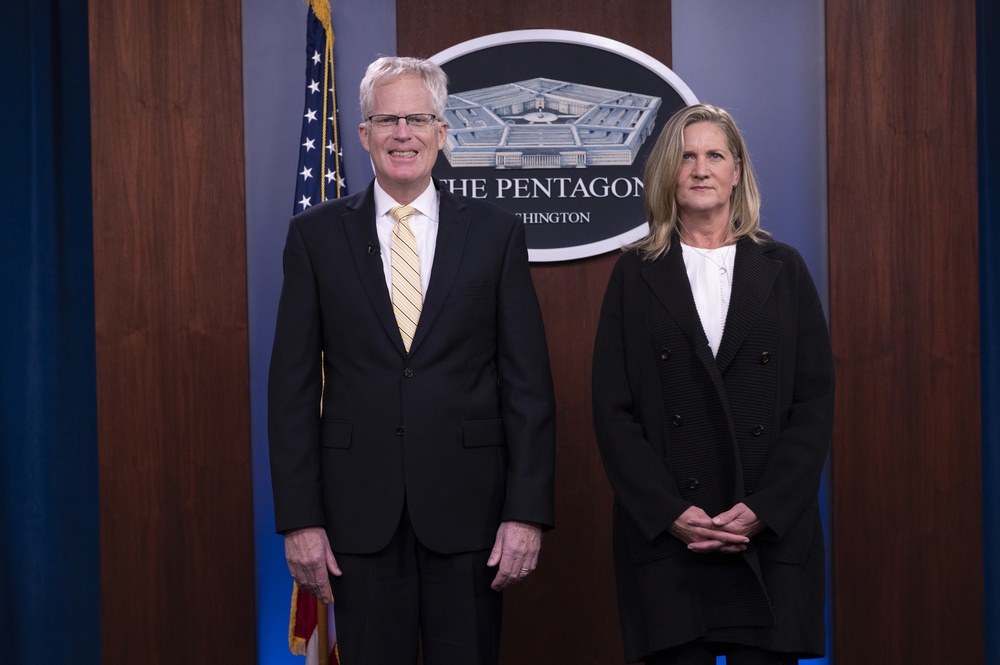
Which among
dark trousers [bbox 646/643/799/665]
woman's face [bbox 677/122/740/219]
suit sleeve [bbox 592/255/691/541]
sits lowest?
dark trousers [bbox 646/643/799/665]

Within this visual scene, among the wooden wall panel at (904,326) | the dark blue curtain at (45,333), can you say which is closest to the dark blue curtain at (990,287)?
the wooden wall panel at (904,326)

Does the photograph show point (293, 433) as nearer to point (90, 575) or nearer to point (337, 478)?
point (337, 478)

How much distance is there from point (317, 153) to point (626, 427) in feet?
4.69

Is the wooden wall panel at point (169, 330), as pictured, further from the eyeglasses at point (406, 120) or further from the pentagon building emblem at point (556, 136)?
the eyeglasses at point (406, 120)

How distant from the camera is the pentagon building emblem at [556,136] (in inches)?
117

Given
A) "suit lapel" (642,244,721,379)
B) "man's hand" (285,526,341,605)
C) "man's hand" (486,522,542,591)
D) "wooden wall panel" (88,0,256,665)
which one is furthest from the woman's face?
"wooden wall panel" (88,0,256,665)

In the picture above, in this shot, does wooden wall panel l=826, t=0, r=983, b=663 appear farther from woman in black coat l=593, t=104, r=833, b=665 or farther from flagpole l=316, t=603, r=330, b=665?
flagpole l=316, t=603, r=330, b=665

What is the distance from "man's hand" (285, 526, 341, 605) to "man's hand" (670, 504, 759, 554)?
74 cm

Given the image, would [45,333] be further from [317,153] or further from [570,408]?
[570,408]

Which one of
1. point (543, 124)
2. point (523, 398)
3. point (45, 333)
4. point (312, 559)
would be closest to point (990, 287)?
point (543, 124)

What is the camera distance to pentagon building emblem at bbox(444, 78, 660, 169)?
2.98 metres

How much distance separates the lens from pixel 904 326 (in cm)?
298

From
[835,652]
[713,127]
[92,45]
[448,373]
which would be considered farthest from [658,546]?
[92,45]

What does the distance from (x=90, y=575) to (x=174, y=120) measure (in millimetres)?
1583
